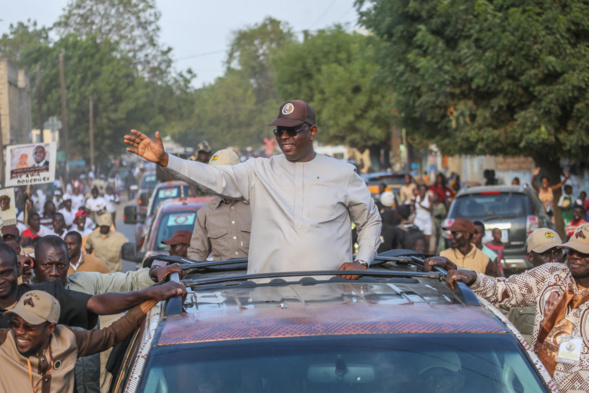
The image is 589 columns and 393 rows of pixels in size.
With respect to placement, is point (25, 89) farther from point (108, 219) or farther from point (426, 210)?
point (108, 219)

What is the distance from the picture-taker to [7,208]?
39.1 feet

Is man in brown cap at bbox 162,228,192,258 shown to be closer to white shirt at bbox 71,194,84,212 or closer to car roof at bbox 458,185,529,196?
car roof at bbox 458,185,529,196

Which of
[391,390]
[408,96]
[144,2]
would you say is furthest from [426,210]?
[144,2]

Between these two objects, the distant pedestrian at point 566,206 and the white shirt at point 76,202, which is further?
the white shirt at point 76,202

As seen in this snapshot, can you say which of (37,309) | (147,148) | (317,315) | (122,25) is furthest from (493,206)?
(122,25)

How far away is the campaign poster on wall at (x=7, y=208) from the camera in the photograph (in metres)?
11.7

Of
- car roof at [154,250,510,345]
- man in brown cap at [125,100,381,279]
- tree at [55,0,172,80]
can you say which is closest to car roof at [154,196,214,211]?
man in brown cap at [125,100,381,279]

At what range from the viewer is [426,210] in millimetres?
18828

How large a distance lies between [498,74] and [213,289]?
627 inches

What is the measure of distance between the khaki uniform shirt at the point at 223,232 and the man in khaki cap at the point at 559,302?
8.94 feet

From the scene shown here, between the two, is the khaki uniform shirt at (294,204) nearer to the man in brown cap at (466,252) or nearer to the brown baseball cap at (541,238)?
the brown baseball cap at (541,238)

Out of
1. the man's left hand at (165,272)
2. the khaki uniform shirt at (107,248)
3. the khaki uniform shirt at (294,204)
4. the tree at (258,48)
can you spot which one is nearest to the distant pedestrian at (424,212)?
the khaki uniform shirt at (107,248)

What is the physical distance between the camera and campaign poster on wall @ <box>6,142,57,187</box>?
48.6 ft

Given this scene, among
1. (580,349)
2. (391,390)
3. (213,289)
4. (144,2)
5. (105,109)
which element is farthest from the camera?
(144,2)
